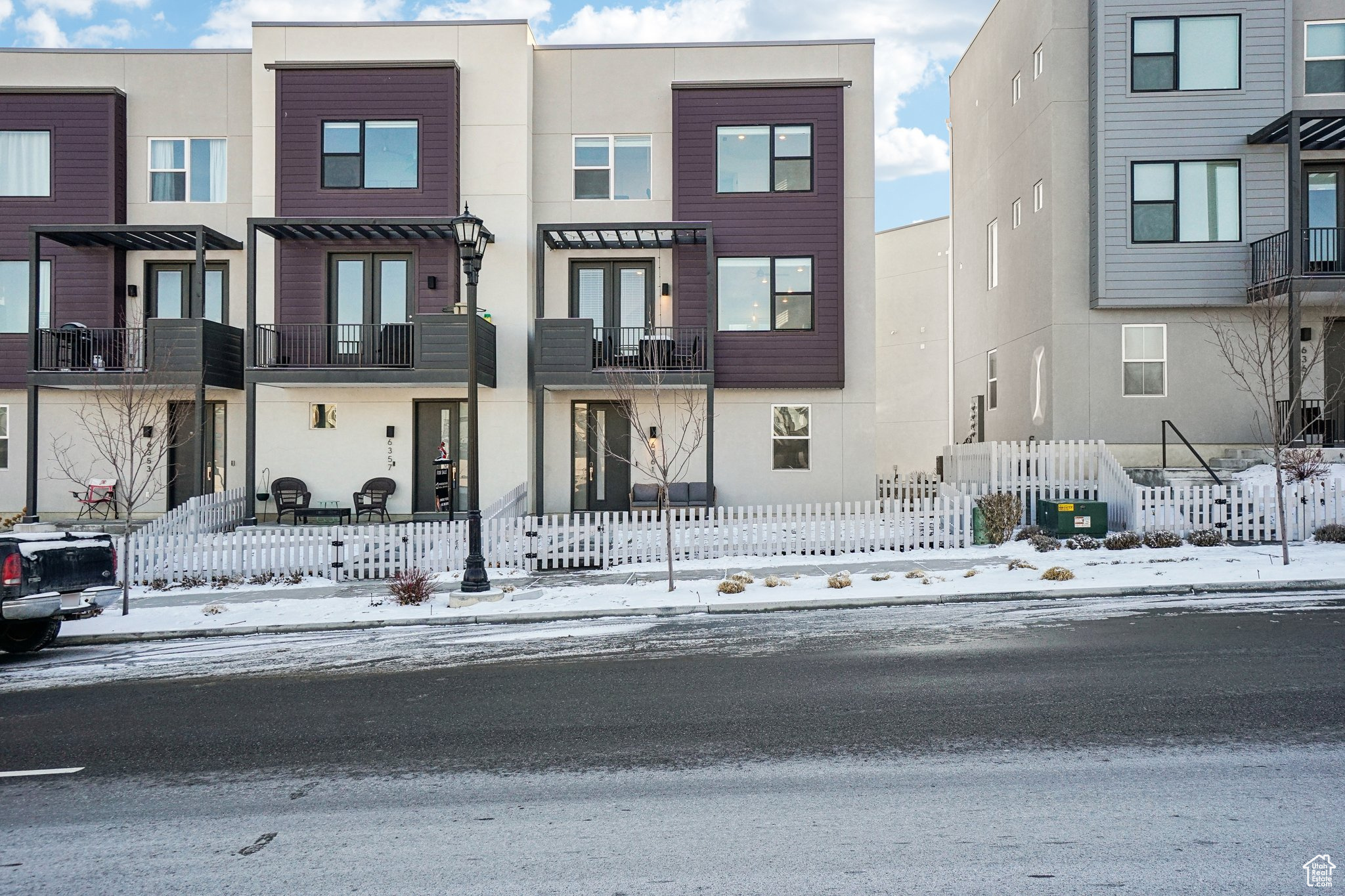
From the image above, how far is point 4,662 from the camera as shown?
906 centimetres

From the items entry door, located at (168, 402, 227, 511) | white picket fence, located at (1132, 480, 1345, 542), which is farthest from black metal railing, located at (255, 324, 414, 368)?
white picket fence, located at (1132, 480, 1345, 542)

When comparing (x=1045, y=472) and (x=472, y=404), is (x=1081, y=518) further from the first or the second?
(x=472, y=404)

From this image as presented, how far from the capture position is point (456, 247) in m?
18.9

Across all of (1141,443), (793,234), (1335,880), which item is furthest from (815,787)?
(1141,443)

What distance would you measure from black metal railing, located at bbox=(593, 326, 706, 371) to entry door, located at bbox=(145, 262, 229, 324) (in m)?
9.04

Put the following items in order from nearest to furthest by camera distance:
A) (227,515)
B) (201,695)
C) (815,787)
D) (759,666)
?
(815,787)
(201,695)
(759,666)
(227,515)

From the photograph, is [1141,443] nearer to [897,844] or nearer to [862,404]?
[862,404]

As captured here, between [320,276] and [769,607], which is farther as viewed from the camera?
[320,276]

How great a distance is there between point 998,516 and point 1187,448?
22.0 ft

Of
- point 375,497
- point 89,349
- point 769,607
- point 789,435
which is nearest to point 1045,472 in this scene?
point 789,435

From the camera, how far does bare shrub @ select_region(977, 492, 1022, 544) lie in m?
15.8

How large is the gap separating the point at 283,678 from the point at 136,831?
3.53 m

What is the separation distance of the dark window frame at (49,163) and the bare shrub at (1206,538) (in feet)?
81.9

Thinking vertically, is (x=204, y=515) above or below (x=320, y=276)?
below
